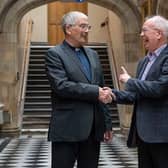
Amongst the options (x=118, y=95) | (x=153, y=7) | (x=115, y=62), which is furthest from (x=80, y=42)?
(x=115, y=62)

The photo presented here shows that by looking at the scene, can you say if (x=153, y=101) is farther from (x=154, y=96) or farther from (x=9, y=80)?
(x=9, y=80)

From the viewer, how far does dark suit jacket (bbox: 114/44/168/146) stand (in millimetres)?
3486

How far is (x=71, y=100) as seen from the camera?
3701 millimetres

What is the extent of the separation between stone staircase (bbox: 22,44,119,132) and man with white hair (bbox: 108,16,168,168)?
34.6ft

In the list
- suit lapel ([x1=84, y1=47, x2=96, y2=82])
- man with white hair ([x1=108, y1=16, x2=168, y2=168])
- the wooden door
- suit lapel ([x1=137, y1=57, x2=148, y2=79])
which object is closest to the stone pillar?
the wooden door

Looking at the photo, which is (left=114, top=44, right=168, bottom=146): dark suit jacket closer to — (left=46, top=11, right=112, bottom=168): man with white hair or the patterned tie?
(left=46, top=11, right=112, bottom=168): man with white hair

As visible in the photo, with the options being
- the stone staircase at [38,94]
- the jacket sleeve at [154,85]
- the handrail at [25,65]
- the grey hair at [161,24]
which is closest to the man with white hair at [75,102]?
the jacket sleeve at [154,85]

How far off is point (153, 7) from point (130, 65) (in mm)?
2560

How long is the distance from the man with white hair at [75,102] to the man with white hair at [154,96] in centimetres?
24

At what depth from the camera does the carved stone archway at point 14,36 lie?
41.5 feet

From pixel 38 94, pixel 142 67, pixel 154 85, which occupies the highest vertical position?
pixel 142 67

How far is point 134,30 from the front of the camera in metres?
12.8

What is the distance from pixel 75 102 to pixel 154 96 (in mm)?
565

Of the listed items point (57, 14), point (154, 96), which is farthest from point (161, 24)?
point (57, 14)
